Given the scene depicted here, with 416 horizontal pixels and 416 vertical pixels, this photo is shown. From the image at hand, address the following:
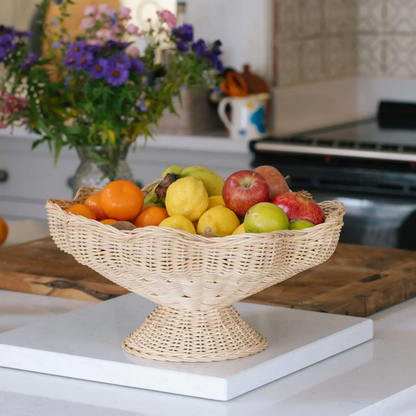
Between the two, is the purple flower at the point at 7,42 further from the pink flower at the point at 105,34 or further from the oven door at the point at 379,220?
the oven door at the point at 379,220

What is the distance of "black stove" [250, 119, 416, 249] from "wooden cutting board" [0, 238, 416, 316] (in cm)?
89

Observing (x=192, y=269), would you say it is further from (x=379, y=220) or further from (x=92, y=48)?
(x=379, y=220)


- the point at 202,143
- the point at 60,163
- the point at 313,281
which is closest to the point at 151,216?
the point at 313,281

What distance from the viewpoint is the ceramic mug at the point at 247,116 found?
9.83ft

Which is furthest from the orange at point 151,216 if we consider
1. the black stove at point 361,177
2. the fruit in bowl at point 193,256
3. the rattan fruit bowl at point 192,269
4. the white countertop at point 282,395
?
the black stove at point 361,177

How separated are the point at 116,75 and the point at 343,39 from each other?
1.98 meters

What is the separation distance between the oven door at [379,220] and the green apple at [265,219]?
165 centimetres

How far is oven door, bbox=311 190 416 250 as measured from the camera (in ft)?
8.57

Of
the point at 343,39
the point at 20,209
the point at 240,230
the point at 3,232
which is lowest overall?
the point at 20,209

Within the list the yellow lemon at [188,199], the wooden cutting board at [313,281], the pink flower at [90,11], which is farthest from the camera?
the pink flower at [90,11]

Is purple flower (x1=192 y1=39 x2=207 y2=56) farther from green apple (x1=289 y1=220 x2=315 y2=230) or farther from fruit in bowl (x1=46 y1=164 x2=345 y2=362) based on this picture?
green apple (x1=289 y1=220 x2=315 y2=230)

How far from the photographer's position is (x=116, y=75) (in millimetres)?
1789

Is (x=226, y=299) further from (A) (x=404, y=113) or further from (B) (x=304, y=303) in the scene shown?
(A) (x=404, y=113)

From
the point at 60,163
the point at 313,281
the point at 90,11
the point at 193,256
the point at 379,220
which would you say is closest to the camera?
the point at 193,256
